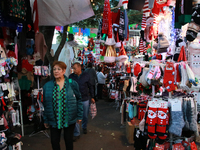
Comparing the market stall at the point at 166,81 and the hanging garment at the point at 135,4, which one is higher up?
the hanging garment at the point at 135,4

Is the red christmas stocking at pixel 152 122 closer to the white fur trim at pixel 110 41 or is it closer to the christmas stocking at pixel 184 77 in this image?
the christmas stocking at pixel 184 77

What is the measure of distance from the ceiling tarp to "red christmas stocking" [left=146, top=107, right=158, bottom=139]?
2640mm

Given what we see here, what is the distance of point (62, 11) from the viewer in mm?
3861

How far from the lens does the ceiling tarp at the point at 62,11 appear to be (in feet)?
12.0

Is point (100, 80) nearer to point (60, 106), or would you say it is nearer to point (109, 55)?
point (109, 55)

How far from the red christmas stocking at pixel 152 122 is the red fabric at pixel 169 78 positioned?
535 millimetres

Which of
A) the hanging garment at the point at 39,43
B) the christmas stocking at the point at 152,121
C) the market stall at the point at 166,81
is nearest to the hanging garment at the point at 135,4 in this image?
the market stall at the point at 166,81

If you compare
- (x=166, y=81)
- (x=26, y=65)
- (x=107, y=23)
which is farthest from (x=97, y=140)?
(x=107, y=23)

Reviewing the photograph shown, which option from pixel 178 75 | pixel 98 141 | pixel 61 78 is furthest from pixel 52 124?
pixel 178 75

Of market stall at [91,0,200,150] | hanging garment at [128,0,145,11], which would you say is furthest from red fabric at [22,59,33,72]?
hanging garment at [128,0,145,11]

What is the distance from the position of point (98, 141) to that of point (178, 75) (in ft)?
8.82

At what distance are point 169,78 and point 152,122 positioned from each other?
90 cm

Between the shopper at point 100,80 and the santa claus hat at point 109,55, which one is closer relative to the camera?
the santa claus hat at point 109,55

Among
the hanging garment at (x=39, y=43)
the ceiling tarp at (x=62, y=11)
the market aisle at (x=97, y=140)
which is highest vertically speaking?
the ceiling tarp at (x=62, y=11)
